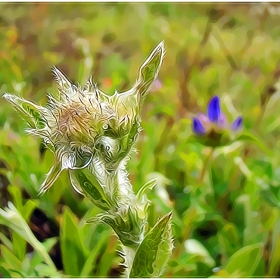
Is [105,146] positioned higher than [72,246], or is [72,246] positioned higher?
[105,146]

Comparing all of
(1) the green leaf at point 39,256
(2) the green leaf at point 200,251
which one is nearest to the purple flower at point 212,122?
(2) the green leaf at point 200,251

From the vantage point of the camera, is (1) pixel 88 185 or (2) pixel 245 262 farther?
(2) pixel 245 262

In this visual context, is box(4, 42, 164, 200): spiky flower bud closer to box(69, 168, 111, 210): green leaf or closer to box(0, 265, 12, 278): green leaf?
box(69, 168, 111, 210): green leaf

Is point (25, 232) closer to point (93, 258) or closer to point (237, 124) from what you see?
point (93, 258)

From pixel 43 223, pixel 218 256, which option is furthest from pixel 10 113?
pixel 218 256

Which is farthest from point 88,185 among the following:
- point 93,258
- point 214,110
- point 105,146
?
point 214,110

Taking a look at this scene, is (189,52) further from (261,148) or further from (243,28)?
(261,148)
